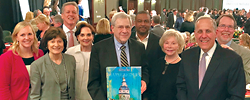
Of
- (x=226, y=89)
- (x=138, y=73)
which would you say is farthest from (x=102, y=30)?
(x=226, y=89)

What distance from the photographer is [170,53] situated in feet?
8.21

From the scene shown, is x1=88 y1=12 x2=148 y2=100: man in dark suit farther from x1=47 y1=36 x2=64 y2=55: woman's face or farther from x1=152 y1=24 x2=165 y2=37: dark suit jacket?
x1=152 y1=24 x2=165 y2=37: dark suit jacket

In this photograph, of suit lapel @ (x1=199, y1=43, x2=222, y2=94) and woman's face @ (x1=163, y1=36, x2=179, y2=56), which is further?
woman's face @ (x1=163, y1=36, x2=179, y2=56)

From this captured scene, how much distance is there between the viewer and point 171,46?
8.26 feet

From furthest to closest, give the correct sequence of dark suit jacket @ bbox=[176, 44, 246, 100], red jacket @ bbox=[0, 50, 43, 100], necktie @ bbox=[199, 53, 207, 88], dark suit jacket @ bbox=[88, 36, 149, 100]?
red jacket @ bbox=[0, 50, 43, 100] < dark suit jacket @ bbox=[88, 36, 149, 100] < necktie @ bbox=[199, 53, 207, 88] < dark suit jacket @ bbox=[176, 44, 246, 100]

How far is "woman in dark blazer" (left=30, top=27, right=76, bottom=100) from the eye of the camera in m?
2.28

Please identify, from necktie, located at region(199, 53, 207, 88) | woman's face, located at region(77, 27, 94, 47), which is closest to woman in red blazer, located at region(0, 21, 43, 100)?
woman's face, located at region(77, 27, 94, 47)

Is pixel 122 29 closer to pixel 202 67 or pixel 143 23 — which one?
pixel 202 67

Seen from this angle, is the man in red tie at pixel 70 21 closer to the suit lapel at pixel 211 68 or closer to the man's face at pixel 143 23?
the man's face at pixel 143 23

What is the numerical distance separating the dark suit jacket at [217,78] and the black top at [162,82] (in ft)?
1.25

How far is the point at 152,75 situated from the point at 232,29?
3.92 feet

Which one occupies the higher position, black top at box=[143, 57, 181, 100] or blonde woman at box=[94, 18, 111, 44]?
blonde woman at box=[94, 18, 111, 44]

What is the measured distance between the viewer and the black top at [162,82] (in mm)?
2449

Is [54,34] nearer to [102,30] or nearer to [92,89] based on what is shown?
[92,89]
